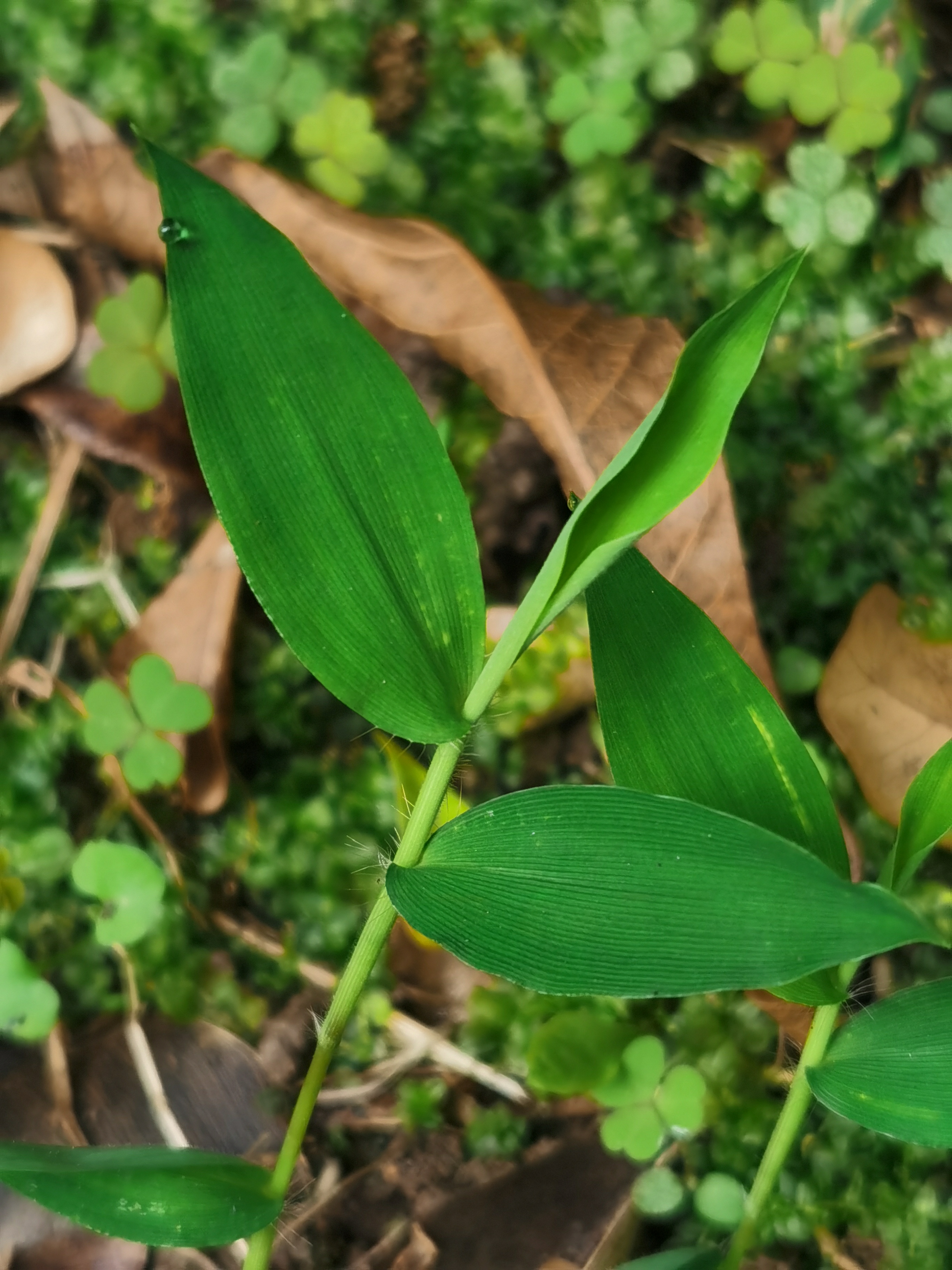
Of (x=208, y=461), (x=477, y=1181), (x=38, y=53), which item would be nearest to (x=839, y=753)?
(x=477, y=1181)

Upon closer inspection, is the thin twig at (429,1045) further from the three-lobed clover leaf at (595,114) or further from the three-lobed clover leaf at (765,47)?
the three-lobed clover leaf at (765,47)

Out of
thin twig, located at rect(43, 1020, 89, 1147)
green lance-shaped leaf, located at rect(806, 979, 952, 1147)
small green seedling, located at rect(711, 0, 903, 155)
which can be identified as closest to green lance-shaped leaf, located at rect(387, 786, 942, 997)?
green lance-shaped leaf, located at rect(806, 979, 952, 1147)

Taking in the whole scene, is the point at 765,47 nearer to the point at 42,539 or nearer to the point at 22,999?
the point at 42,539

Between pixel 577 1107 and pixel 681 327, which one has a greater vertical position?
pixel 681 327

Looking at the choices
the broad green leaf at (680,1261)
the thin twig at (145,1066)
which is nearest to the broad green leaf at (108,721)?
the thin twig at (145,1066)

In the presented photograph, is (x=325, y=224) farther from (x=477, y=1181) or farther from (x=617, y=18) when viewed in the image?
(x=477, y=1181)
